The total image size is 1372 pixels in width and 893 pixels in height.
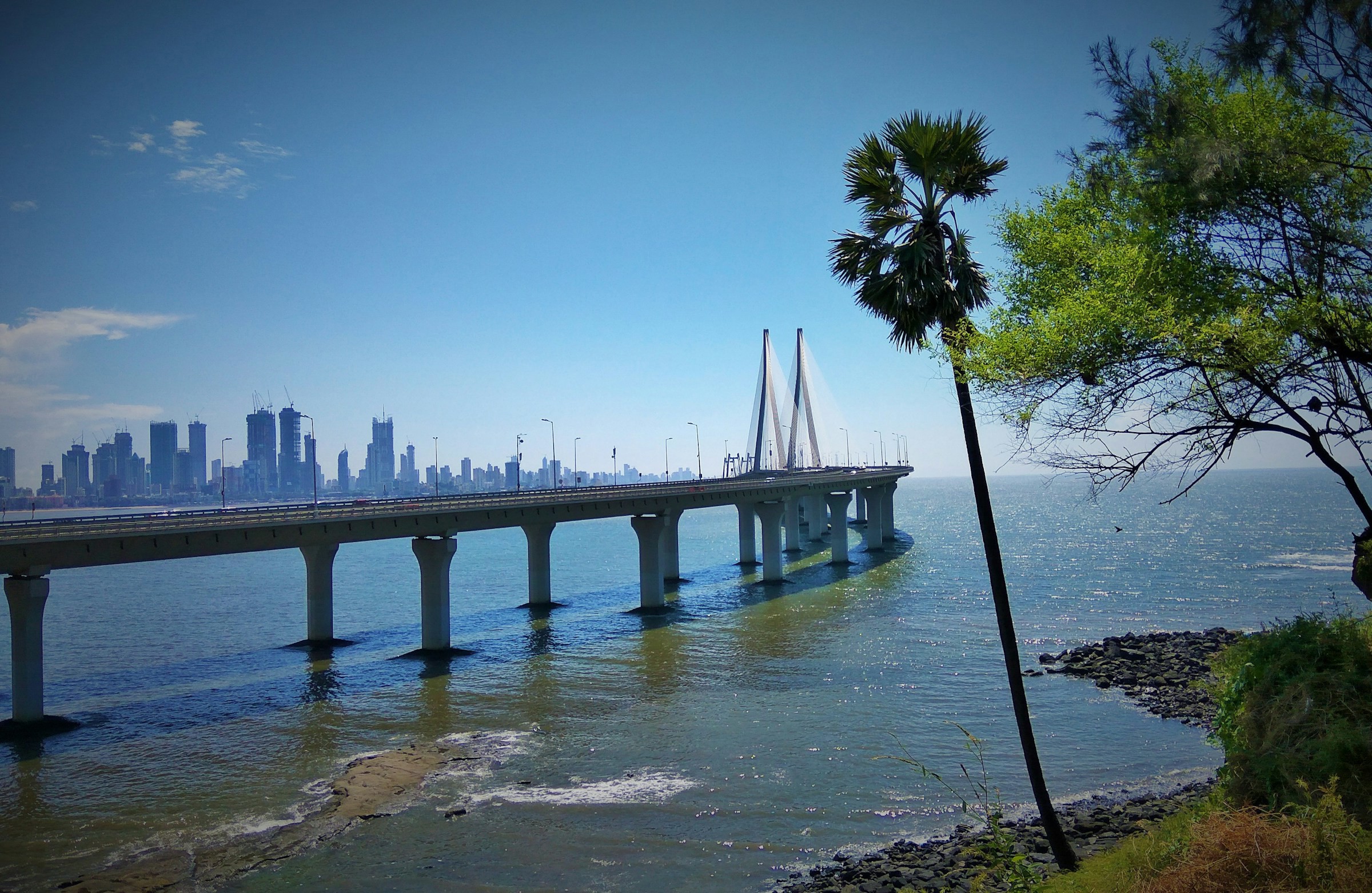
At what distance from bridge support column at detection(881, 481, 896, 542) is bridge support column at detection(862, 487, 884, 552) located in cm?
121

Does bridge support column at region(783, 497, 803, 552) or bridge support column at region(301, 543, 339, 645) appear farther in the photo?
bridge support column at region(783, 497, 803, 552)

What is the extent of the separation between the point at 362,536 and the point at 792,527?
61457 mm

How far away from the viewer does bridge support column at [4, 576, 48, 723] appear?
3133 centimetres

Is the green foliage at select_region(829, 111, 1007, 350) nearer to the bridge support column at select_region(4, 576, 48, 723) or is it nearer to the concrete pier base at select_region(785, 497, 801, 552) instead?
the bridge support column at select_region(4, 576, 48, 723)

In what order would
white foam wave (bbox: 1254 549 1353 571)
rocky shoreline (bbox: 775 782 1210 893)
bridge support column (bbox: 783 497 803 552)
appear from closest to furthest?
rocky shoreline (bbox: 775 782 1210 893)
white foam wave (bbox: 1254 549 1353 571)
bridge support column (bbox: 783 497 803 552)

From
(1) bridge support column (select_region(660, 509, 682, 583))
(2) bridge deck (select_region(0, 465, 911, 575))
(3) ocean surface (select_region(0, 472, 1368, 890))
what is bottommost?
(3) ocean surface (select_region(0, 472, 1368, 890))

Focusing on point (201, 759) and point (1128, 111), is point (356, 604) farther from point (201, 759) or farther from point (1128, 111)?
point (1128, 111)

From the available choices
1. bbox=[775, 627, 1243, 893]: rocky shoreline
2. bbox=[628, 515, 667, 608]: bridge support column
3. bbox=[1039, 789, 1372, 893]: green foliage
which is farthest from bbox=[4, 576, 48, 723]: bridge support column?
bbox=[1039, 789, 1372, 893]: green foliage

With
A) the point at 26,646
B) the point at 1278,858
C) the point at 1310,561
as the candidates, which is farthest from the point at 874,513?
the point at 1278,858

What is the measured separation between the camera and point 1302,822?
10227 mm

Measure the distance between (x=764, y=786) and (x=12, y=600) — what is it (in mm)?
29117

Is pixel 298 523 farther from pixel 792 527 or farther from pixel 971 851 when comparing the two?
pixel 792 527

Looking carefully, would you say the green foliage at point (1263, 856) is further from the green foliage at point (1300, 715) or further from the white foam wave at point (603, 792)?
the white foam wave at point (603, 792)

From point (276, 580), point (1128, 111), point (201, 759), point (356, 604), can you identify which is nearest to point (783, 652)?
point (201, 759)
